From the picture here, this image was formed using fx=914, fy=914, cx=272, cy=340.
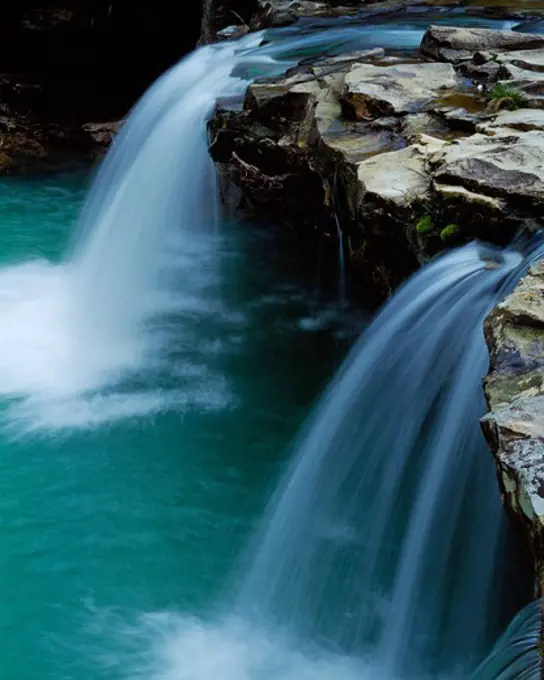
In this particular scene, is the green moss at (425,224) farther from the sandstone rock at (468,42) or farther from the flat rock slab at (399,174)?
the sandstone rock at (468,42)

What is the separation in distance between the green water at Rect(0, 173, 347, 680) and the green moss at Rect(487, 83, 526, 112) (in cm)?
233

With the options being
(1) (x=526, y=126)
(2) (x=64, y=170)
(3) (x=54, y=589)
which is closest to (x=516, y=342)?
(1) (x=526, y=126)

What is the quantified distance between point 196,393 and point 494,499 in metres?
3.08

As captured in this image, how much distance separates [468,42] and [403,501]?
4761 millimetres

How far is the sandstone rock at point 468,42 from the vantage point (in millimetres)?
7797

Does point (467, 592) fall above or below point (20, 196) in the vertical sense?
below

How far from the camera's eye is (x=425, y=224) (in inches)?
202

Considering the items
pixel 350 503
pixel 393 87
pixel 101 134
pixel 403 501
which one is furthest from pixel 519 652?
pixel 101 134

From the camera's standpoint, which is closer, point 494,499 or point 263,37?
point 494,499

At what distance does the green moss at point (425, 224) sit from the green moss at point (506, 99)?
1.60 meters

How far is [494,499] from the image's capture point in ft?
13.7

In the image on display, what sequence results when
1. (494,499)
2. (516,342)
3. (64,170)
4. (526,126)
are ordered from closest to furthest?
(516,342) < (494,499) < (526,126) < (64,170)

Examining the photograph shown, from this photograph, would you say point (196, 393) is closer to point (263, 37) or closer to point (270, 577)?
point (270, 577)

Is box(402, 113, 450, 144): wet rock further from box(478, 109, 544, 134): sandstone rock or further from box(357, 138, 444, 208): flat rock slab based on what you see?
box(478, 109, 544, 134): sandstone rock
